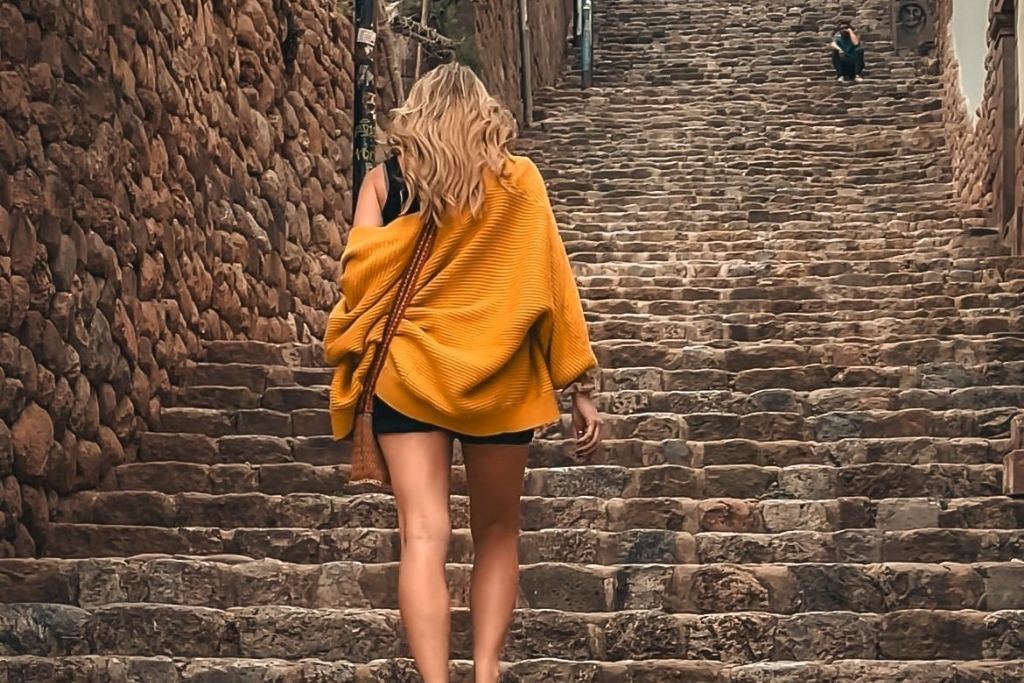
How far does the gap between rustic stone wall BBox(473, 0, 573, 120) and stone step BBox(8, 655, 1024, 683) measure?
10.6 m

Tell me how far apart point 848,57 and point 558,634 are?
49.7 ft

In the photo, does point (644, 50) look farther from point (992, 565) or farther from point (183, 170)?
point (992, 565)

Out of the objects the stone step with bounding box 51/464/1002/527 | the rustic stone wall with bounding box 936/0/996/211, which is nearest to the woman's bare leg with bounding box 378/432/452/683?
the stone step with bounding box 51/464/1002/527

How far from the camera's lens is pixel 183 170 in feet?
25.6

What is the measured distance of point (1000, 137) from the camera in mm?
11398

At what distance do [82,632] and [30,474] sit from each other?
Answer: 132 centimetres

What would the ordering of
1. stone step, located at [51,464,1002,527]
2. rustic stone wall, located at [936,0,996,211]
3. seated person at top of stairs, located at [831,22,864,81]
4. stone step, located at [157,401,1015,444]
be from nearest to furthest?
stone step, located at [51,464,1002,527] < stone step, located at [157,401,1015,444] < rustic stone wall, located at [936,0,996,211] < seated person at top of stairs, located at [831,22,864,81]

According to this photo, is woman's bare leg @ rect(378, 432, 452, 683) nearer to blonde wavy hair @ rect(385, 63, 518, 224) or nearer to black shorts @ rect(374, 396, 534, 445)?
black shorts @ rect(374, 396, 534, 445)

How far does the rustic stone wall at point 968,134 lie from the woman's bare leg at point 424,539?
887 centimetres

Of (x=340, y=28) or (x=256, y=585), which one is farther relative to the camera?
(x=340, y=28)

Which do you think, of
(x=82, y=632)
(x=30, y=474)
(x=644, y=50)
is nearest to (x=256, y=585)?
(x=82, y=632)

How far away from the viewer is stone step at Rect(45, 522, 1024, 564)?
5.44 metres

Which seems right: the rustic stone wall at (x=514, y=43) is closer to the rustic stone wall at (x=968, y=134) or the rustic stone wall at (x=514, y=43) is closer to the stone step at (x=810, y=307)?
the rustic stone wall at (x=968, y=134)

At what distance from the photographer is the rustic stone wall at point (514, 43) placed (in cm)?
1522
